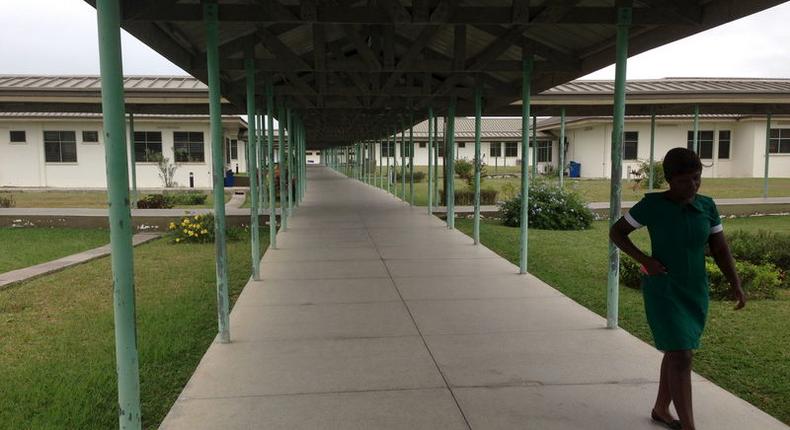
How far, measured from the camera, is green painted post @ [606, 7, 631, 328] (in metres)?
5.35

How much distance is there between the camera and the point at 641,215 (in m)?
3.28

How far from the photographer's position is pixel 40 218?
1475 centimetres

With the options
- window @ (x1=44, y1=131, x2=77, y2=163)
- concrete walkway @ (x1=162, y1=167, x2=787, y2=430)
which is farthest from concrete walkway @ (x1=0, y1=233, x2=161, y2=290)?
window @ (x1=44, y1=131, x2=77, y2=163)

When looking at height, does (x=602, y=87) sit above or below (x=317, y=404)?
above

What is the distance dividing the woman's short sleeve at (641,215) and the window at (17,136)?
30699 millimetres

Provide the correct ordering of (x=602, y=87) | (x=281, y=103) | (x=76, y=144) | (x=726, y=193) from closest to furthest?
(x=281, y=103) → (x=602, y=87) → (x=726, y=193) → (x=76, y=144)

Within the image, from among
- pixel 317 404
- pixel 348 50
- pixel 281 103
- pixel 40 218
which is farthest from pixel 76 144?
pixel 317 404

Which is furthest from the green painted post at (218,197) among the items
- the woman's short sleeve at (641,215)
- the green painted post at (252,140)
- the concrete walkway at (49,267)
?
the concrete walkway at (49,267)

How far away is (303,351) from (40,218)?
12505mm

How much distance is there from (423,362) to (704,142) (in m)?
35.4

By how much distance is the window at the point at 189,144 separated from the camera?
92.7 feet

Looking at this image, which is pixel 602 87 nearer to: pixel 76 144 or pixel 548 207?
pixel 548 207

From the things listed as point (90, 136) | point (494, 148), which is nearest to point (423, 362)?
point (90, 136)

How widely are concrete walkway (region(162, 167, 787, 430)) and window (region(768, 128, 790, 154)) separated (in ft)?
106
